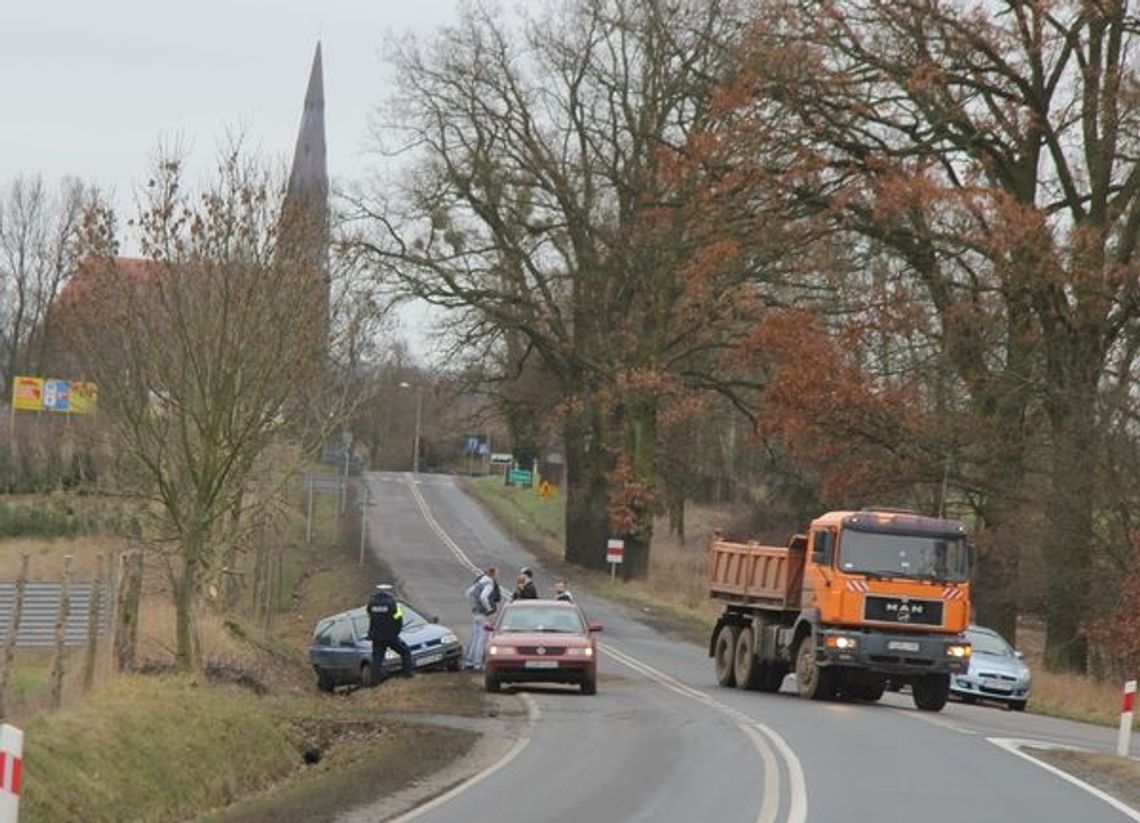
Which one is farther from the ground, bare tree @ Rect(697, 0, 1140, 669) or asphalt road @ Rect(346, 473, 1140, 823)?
bare tree @ Rect(697, 0, 1140, 669)

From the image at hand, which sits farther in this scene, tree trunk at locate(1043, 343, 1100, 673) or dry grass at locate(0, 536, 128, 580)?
dry grass at locate(0, 536, 128, 580)

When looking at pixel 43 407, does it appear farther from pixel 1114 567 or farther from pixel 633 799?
pixel 633 799

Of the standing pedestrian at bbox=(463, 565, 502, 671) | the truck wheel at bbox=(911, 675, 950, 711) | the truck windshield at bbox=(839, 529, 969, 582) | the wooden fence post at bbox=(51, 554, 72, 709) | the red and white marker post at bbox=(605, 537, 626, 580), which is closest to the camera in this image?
the wooden fence post at bbox=(51, 554, 72, 709)

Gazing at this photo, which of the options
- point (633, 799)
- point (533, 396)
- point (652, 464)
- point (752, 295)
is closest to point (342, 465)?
point (533, 396)

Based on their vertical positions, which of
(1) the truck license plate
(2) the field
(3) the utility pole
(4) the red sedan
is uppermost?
(3) the utility pole

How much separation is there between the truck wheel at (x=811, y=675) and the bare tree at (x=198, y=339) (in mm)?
8713

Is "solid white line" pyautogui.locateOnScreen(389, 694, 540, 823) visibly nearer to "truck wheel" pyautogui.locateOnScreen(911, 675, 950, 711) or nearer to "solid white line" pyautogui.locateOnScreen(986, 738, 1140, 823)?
"solid white line" pyautogui.locateOnScreen(986, 738, 1140, 823)

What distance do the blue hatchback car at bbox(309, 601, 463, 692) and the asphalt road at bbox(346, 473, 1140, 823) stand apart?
3147 mm

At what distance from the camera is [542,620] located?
3033 cm

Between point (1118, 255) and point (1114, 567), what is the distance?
6169mm

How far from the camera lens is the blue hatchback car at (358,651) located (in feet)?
116

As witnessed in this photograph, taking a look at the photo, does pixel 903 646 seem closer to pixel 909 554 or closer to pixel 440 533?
pixel 909 554

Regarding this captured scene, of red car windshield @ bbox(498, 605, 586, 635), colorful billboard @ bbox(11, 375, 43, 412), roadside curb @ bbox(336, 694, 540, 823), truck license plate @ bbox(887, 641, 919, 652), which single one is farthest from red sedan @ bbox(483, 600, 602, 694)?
colorful billboard @ bbox(11, 375, 43, 412)

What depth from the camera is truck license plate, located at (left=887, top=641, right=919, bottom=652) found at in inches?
1103
